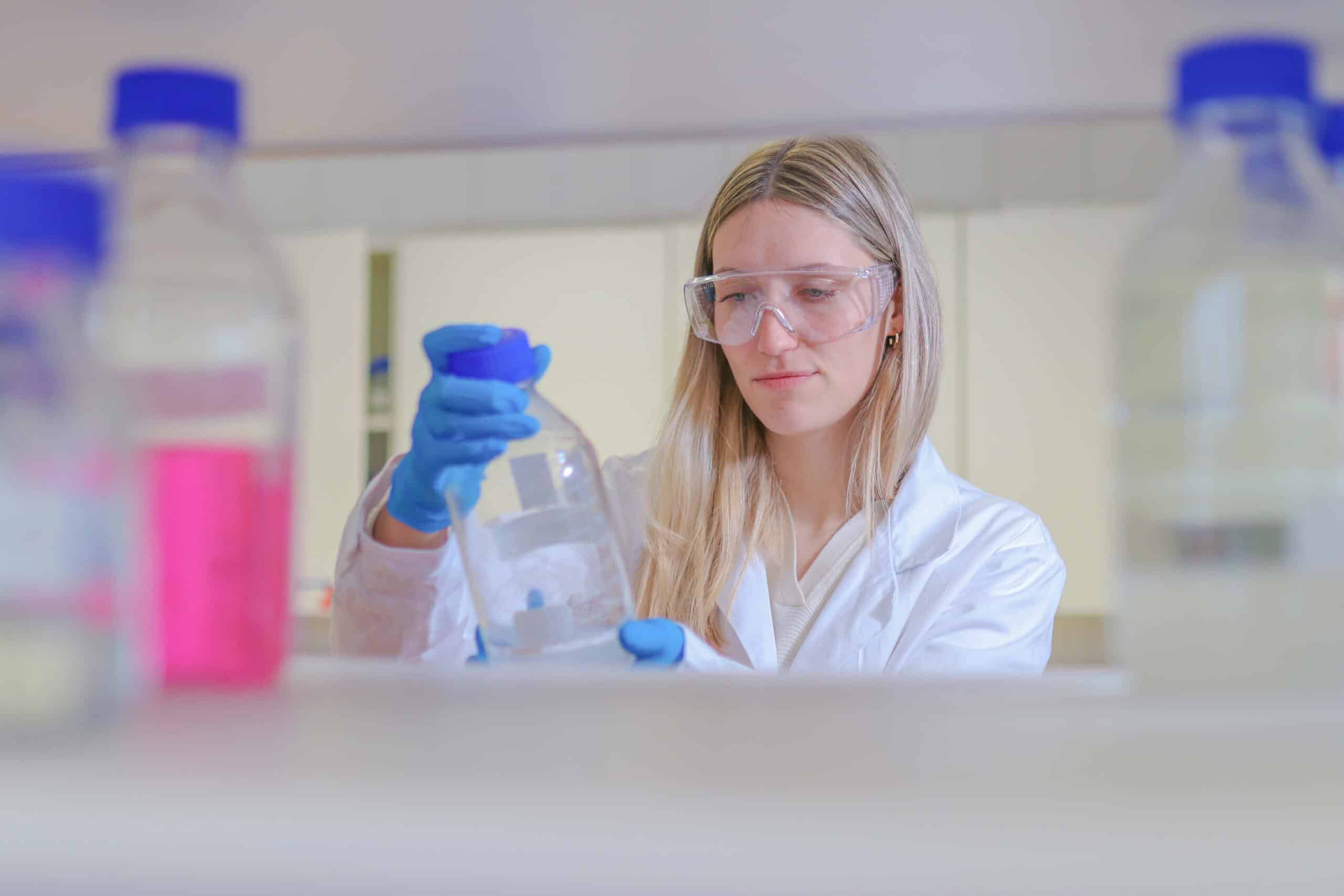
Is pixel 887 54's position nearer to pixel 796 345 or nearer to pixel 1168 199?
pixel 1168 199

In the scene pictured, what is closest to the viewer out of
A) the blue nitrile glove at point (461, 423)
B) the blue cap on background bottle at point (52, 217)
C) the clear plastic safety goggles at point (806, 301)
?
the blue cap on background bottle at point (52, 217)

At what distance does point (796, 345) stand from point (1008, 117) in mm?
1054

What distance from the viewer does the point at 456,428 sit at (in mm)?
847

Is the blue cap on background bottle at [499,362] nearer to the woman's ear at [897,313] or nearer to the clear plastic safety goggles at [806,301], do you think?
the clear plastic safety goggles at [806,301]

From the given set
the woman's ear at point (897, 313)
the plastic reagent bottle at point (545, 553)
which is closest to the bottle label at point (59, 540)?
the plastic reagent bottle at point (545, 553)

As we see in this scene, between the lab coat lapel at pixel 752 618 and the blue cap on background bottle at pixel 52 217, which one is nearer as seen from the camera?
the blue cap on background bottle at pixel 52 217

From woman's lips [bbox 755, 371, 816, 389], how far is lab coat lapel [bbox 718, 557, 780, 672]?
0.25 meters

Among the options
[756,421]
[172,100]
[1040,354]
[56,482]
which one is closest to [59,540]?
[56,482]

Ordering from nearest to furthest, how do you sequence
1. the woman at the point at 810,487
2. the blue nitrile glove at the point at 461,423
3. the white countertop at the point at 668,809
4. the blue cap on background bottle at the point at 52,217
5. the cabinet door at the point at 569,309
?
the white countertop at the point at 668,809, the blue cap on background bottle at the point at 52,217, the blue nitrile glove at the point at 461,423, the woman at the point at 810,487, the cabinet door at the point at 569,309

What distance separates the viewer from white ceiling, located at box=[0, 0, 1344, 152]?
35 centimetres

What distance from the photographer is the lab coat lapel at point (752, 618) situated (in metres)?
1.49

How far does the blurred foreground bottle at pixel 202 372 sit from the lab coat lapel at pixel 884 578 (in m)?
1.10

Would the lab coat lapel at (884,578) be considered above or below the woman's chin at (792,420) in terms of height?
below

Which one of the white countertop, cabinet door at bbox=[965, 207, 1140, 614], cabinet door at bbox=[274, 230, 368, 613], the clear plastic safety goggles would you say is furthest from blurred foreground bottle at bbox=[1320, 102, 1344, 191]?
cabinet door at bbox=[274, 230, 368, 613]
